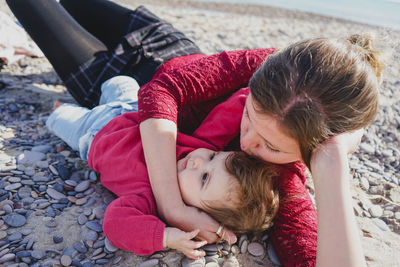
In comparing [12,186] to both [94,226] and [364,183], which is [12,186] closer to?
[94,226]

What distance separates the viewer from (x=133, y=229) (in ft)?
6.40

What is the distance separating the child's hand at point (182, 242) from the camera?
6.43ft

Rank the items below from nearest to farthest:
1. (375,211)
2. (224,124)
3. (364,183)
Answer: (224,124)
(375,211)
(364,183)

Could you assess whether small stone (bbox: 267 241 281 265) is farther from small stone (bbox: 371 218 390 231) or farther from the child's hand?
small stone (bbox: 371 218 390 231)

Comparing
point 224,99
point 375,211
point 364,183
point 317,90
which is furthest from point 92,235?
point 364,183

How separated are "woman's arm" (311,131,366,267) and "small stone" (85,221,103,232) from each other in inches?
54.1

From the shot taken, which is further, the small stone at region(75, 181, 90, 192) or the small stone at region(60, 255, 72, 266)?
the small stone at region(75, 181, 90, 192)

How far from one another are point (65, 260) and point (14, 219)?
526 millimetres

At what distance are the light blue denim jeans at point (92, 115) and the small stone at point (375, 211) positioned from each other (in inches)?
86.4

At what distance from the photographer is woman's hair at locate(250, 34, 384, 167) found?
1.79 m

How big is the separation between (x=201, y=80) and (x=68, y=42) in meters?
1.67

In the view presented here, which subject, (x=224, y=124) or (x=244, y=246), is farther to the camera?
(x=224, y=124)

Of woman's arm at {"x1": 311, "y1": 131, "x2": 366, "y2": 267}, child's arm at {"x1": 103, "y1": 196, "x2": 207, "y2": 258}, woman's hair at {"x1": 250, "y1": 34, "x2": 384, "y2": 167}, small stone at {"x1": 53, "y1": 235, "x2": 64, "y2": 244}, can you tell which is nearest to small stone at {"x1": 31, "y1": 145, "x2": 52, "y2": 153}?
small stone at {"x1": 53, "y1": 235, "x2": 64, "y2": 244}

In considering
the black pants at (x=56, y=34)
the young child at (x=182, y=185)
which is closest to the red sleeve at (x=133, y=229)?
the young child at (x=182, y=185)
